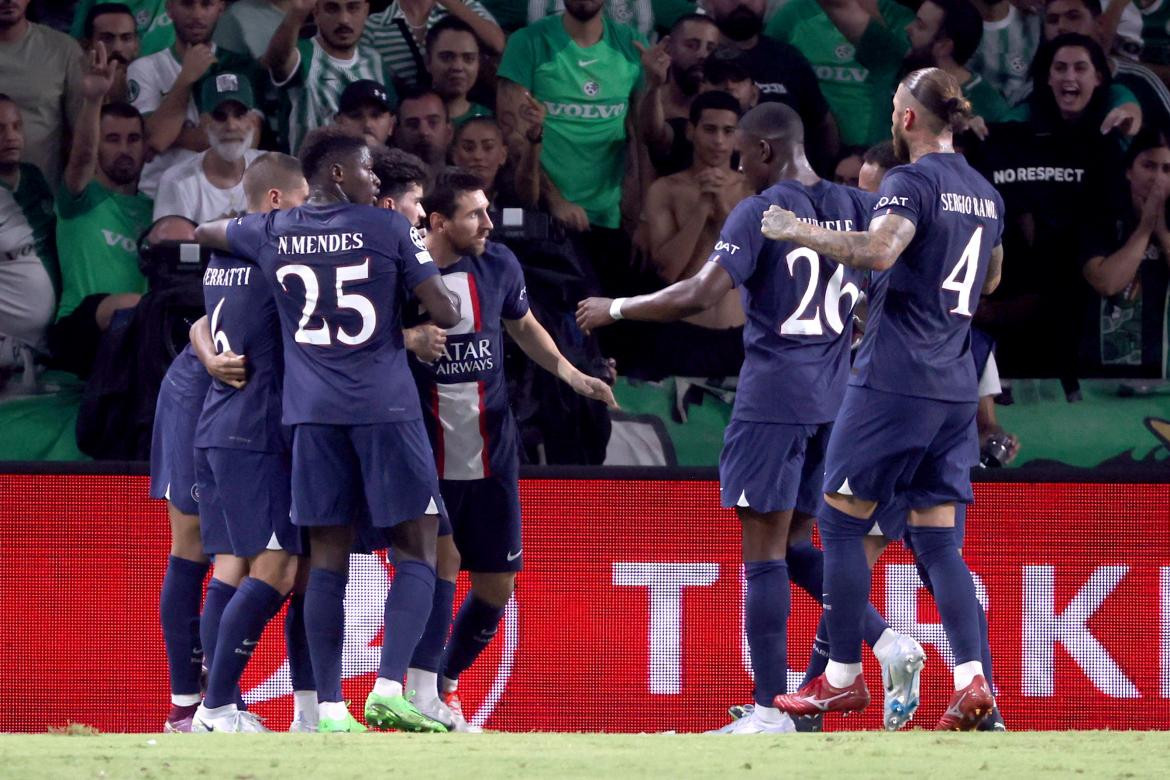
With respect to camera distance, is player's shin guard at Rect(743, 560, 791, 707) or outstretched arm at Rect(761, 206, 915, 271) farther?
player's shin guard at Rect(743, 560, 791, 707)

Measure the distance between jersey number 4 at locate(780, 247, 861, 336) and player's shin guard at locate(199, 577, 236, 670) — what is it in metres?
2.11

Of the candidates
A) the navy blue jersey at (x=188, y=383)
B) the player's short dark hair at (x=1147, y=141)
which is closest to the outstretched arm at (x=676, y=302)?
the navy blue jersey at (x=188, y=383)

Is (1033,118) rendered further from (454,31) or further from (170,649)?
(170,649)

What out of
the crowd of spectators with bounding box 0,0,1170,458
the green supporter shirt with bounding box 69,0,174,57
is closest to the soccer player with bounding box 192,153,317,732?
the crowd of spectators with bounding box 0,0,1170,458

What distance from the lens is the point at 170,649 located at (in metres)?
6.19

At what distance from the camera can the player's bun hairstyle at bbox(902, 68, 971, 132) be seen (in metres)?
5.16

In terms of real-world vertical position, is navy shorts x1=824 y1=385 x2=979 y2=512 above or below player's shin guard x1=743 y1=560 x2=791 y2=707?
above

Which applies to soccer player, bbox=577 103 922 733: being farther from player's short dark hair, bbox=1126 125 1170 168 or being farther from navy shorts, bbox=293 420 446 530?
player's short dark hair, bbox=1126 125 1170 168

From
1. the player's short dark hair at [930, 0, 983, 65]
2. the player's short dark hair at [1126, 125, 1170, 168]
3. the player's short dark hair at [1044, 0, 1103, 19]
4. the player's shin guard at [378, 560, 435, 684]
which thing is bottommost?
the player's shin guard at [378, 560, 435, 684]

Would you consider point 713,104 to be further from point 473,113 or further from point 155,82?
point 155,82

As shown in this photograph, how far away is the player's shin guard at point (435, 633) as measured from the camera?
19.2ft

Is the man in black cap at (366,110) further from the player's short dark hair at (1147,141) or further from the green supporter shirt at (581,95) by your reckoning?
the player's short dark hair at (1147,141)

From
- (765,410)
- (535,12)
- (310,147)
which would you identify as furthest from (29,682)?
(535,12)

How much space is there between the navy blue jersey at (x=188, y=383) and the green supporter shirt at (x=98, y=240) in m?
1.88
